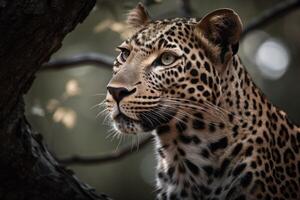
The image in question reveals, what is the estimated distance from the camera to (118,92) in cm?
780

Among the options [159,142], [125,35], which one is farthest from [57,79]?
[159,142]

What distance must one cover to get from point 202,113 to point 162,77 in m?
0.43

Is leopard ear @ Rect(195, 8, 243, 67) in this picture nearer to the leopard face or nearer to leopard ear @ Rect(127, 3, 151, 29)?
the leopard face

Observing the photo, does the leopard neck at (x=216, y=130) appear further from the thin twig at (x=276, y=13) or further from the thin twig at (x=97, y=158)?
the thin twig at (x=276, y=13)

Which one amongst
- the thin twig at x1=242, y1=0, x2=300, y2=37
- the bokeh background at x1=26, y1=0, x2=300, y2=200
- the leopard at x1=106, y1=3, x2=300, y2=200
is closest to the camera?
the leopard at x1=106, y1=3, x2=300, y2=200

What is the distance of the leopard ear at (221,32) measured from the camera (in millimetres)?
8156

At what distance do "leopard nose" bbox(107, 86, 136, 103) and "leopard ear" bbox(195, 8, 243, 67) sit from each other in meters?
0.83

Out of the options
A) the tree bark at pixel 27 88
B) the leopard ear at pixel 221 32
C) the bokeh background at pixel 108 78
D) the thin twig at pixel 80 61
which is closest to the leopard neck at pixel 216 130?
the leopard ear at pixel 221 32

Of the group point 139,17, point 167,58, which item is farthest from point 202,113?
point 139,17

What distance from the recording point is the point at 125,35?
10.2 meters

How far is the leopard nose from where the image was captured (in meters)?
7.79

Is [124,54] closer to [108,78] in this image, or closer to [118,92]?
[118,92]

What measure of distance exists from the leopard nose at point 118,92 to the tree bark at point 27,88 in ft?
2.21

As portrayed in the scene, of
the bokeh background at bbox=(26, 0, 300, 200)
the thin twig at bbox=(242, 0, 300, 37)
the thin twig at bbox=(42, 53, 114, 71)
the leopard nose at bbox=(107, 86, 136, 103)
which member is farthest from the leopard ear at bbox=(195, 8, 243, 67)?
the bokeh background at bbox=(26, 0, 300, 200)
